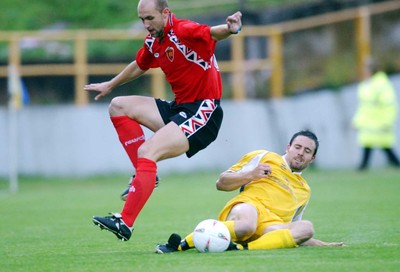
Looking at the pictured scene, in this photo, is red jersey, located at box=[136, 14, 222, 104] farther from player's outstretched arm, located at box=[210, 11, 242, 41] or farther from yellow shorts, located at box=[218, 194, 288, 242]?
yellow shorts, located at box=[218, 194, 288, 242]

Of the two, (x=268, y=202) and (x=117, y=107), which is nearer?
(x=268, y=202)

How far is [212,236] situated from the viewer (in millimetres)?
9133

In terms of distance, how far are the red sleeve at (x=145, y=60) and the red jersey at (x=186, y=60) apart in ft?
0.67

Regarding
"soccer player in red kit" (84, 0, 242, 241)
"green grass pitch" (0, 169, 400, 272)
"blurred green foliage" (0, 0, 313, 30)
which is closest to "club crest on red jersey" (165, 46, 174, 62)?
"soccer player in red kit" (84, 0, 242, 241)

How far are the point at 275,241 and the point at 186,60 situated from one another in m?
1.85

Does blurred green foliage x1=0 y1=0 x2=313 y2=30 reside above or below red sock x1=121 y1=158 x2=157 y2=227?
above

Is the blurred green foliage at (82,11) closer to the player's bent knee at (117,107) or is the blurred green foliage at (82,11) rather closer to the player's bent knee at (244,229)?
the player's bent knee at (117,107)

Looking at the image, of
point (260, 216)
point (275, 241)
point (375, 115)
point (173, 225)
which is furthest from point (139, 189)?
point (375, 115)

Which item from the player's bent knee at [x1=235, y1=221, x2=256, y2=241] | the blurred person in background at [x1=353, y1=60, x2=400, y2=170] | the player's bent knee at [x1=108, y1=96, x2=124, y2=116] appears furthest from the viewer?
the blurred person in background at [x1=353, y1=60, x2=400, y2=170]

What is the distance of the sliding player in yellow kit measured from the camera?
9.34 metres

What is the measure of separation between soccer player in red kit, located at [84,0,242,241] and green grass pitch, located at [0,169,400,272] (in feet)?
1.94

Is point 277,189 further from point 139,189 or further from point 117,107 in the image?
point 117,107

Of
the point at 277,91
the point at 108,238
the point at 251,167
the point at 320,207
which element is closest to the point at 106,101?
the point at 277,91

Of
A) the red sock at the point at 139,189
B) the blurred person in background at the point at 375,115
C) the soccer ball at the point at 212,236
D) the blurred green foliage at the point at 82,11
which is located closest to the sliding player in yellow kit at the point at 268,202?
the soccer ball at the point at 212,236
